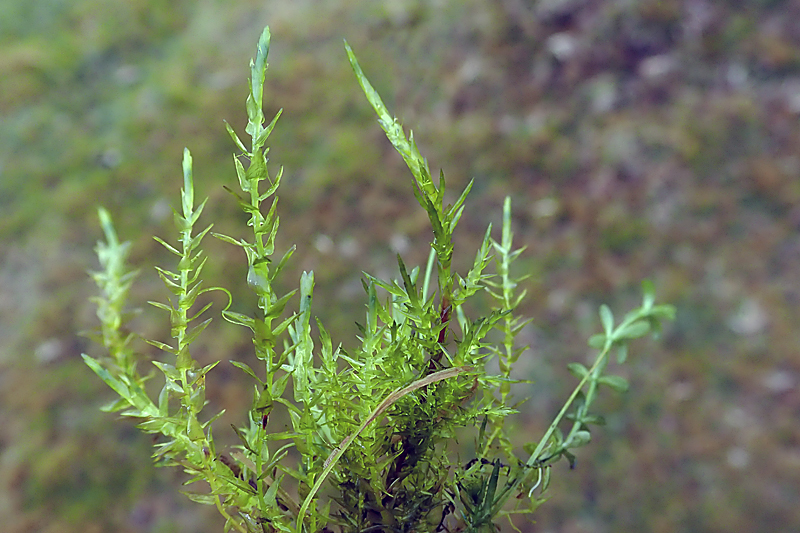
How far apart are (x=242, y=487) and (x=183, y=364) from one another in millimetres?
78

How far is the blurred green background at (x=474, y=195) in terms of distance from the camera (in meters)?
1.17

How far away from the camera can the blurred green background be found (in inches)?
46.1

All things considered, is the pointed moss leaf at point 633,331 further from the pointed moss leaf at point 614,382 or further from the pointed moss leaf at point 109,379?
the pointed moss leaf at point 109,379

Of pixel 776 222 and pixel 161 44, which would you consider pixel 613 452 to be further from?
pixel 161 44

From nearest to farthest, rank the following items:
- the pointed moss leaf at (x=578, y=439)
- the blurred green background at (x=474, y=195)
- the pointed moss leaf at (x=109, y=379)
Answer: the pointed moss leaf at (x=109, y=379) < the pointed moss leaf at (x=578, y=439) < the blurred green background at (x=474, y=195)

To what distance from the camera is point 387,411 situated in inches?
11.9

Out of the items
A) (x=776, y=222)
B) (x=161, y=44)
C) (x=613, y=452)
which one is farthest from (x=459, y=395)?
(x=161, y=44)

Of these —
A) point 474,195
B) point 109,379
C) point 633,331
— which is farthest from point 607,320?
point 474,195

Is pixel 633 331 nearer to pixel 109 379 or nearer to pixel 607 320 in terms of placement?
pixel 607 320

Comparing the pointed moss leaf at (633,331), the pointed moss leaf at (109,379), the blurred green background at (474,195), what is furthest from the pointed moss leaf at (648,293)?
the blurred green background at (474,195)

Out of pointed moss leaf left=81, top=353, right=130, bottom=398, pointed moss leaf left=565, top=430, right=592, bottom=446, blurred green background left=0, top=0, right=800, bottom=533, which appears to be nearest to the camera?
pointed moss leaf left=81, top=353, right=130, bottom=398

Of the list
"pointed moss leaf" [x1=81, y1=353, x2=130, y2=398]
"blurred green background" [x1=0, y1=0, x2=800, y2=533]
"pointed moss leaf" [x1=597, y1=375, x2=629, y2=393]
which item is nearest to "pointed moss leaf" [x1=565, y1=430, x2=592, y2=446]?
"pointed moss leaf" [x1=597, y1=375, x2=629, y2=393]

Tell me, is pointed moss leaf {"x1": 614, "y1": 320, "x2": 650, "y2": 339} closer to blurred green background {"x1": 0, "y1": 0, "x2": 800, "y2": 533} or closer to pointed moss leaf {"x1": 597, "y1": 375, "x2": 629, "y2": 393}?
pointed moss leaf {"x1": 597, "y1": 375, "x2": 629, "y2": 393}

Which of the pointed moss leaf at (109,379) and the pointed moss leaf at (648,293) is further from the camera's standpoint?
the pointed moss leaf at (648,293)
